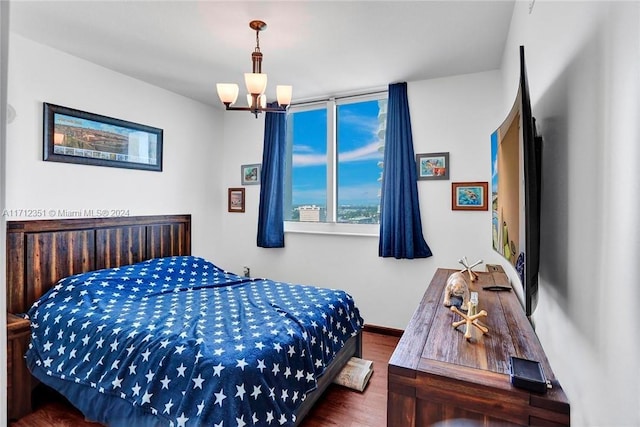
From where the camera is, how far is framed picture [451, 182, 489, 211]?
308cm

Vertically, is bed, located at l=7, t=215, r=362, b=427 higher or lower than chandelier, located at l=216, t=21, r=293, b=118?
lower

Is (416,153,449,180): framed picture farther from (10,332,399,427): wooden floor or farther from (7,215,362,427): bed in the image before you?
(10,332,399,427): wooden floor

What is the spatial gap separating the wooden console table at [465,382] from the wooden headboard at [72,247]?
2.88 metres

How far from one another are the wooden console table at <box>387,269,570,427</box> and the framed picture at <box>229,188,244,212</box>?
11.0 ft

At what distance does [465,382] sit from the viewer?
99 centimetres

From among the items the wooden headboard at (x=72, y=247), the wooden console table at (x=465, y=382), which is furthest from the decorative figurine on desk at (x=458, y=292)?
the wooden headboard at (x=72, y=247)

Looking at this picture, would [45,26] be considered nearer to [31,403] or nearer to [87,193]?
[87,193]

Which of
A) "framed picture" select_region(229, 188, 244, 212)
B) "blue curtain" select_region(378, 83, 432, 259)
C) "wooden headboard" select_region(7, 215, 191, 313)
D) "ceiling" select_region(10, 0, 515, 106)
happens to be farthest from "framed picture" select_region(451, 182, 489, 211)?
"wooden headboard" select_region(7, 215, 191, 313)

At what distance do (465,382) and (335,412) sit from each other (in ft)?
4.81

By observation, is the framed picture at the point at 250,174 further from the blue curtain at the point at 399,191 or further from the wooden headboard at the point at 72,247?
the blue curtain at the point at 399,191

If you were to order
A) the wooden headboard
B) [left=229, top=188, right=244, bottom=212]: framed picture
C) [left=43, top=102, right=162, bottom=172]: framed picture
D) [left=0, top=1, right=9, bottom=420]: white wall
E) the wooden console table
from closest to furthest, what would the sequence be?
[left=0, top=1, right=9, bottom=420]: white wall
the wooden console table
the wooden headboard
[left=43, top=102, right=162, bottom=172]: framed picture
[left=229, top=188, right=244, bottom=212]: framed picture

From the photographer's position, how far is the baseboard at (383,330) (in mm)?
3414

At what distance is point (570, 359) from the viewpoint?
1.00 meters

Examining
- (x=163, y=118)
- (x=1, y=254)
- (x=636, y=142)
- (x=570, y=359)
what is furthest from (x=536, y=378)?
(x=163, y=118)
